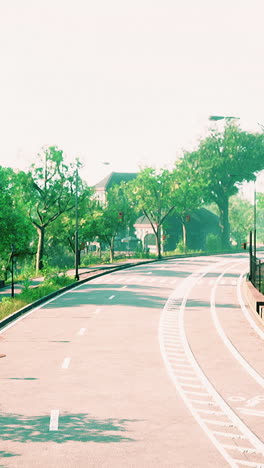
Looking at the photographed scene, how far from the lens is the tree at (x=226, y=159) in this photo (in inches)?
3792

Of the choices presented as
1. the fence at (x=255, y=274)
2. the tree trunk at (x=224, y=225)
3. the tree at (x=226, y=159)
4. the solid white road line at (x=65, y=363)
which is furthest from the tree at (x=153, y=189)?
the solid white road line at (x=65, y=363)

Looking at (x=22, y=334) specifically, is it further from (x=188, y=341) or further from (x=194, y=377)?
(x=194, y=377)

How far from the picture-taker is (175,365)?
16.3m

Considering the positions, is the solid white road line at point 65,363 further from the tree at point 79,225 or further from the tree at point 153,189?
the tree at point 153,189

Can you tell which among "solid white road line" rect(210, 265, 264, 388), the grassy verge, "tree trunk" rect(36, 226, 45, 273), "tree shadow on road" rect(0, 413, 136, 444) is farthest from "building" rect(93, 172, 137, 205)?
"tree shadow on road" rect(0, 413, 136, 444)

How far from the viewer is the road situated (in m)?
9.45

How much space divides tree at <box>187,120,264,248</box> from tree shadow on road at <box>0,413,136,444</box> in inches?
3373

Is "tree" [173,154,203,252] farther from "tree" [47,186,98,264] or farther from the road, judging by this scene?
the road

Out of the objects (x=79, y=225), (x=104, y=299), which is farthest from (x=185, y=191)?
(x=104, y=299)

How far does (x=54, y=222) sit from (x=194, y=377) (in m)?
55.4

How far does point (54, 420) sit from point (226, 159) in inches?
3470

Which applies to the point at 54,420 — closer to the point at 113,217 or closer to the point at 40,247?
the point at 40,247

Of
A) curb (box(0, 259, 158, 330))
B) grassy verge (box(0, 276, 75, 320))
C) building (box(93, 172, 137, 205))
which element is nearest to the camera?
curb (box(0, 259, 158, 330))

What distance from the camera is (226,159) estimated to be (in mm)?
96375
